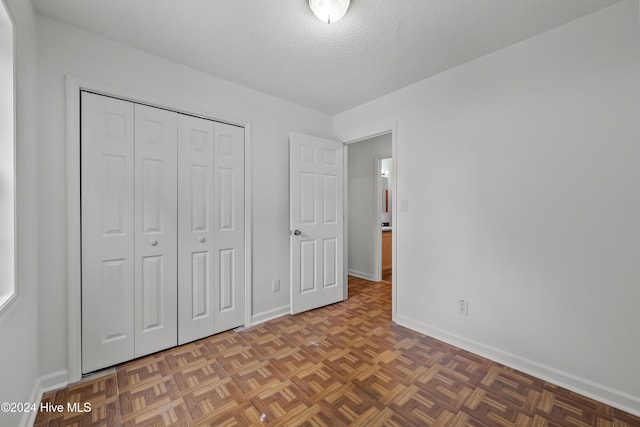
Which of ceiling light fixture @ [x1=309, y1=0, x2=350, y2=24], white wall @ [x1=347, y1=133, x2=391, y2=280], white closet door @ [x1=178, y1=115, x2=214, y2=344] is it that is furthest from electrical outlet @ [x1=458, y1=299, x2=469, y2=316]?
ceiling light fixture @ [x1=309, y1=0, x2=350, y2=24]

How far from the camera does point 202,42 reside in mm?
2031

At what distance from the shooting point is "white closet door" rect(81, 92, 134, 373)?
192cm

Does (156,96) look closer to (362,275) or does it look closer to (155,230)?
(155,230)

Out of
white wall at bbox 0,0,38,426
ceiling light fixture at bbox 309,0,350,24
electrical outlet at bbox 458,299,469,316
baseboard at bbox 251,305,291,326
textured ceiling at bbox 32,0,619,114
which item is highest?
textured ceiling at bbox 32,0,619,114

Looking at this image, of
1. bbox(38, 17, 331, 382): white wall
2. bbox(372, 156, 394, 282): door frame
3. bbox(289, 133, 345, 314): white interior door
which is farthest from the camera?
bbox(372, 156, 394, 282): door frame

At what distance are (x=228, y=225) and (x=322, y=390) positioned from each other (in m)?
1.64

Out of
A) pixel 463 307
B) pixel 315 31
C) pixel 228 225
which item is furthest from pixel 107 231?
pixel 463 307

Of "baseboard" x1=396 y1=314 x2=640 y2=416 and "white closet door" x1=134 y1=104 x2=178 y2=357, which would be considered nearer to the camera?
"baseboard" x1=396 y1=314 x2=640 y2=416

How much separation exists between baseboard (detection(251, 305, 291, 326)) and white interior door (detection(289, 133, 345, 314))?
0.36 ft

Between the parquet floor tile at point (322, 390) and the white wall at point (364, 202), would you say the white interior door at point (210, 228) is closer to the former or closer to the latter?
the parquet floor tile at point (322, 390)

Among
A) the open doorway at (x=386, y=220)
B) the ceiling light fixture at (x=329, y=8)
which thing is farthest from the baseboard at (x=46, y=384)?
the open doorway at (x=386, y=220)

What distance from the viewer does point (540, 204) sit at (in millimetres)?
1922

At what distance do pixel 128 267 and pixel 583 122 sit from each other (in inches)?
133

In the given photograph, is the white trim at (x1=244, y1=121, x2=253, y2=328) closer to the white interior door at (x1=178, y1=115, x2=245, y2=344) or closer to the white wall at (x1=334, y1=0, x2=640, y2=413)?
the white interior door at (x1=178, y1=115, x2=245, y2=344)
